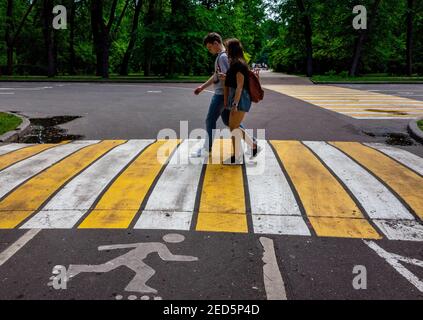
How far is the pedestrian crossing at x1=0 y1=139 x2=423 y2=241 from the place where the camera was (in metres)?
4.53

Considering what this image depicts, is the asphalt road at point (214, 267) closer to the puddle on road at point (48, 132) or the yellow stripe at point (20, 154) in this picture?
the yellow stripe at point (20, 154)

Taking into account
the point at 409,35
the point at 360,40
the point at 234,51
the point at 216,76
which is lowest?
the point at 216,76

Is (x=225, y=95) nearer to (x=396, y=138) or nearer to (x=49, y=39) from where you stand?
(x=396, y=138)

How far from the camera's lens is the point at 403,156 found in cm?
738

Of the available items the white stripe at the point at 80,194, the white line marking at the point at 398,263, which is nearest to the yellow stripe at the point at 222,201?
the white line marking at the point at 398,263

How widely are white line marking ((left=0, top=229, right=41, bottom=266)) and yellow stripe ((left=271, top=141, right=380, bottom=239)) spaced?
2.87m

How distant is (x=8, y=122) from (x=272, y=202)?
793 centimetres

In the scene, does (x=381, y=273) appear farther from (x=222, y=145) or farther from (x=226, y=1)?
(x=226, y=1)

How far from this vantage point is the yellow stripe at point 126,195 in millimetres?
4578

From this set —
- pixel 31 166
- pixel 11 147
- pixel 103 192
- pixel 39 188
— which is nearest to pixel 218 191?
pixel 103 192

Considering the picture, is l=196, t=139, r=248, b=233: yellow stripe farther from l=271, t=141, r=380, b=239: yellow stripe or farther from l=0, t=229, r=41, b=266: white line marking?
l=0, t=229, r=41, b=266: white line marking

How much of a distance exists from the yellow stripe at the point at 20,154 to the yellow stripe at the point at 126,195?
78.5 inches
